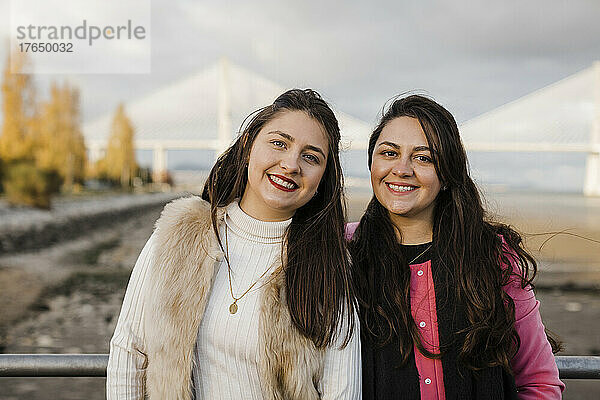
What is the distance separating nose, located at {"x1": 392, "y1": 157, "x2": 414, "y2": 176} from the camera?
58.5 inches

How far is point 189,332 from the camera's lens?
137 cm

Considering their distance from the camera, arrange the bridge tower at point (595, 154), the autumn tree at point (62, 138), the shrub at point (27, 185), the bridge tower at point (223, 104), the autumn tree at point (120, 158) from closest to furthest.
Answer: the bridge tower at point (595, 154)
the bridge tower at point (223, 104)
the shrub at point (27, 185)
the autumn tree at point (62, 138)
the autumn tree at point (120, 158)

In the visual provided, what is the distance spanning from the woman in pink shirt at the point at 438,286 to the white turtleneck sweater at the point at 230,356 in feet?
0.32

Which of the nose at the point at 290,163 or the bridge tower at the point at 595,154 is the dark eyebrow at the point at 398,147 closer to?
the nose at the point at 290,163

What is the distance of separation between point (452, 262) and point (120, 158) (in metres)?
30.2

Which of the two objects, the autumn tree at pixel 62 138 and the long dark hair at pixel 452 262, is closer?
the long dark hair at pixel 452 262

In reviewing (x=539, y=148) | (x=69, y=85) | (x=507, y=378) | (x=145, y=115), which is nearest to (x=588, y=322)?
(x=539, y=148)

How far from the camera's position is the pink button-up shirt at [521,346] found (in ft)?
4.83

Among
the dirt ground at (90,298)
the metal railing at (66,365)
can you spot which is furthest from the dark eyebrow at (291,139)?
the dirt ground at (90,298)

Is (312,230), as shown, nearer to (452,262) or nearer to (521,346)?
(452,262)

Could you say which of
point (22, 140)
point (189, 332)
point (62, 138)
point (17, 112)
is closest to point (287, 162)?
point (189, 332)

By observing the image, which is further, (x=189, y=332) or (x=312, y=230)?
(x=312, y=230)

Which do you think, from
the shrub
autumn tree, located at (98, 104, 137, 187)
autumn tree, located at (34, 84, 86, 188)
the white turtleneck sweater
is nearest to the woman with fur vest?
the white turtleneck sweater

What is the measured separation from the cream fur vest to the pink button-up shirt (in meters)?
0.26
